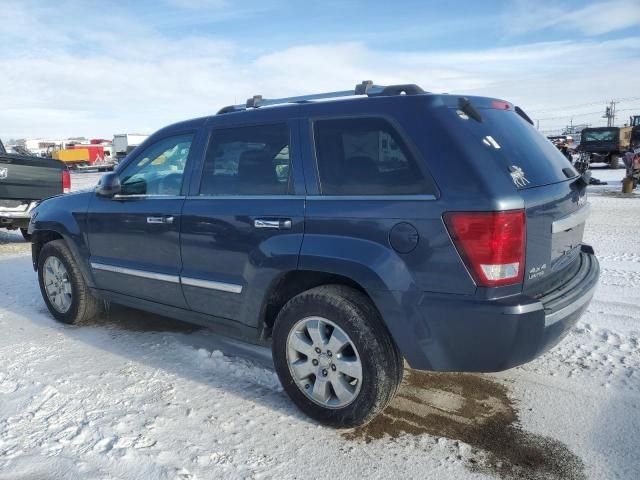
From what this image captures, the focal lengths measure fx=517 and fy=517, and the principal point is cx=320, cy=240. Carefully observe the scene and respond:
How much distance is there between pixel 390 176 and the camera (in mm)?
2740

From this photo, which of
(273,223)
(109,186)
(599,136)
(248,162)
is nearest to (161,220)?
(109,186)

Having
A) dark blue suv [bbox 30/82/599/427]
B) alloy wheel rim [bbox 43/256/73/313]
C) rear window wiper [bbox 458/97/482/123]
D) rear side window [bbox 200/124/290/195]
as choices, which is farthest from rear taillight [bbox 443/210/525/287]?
alloy wheel rim [bbox 43/256/73/313]

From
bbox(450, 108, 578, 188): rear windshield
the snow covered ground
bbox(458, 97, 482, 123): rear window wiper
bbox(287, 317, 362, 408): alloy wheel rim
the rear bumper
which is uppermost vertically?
bbox(458, 97, 482, 123): rear window wiper

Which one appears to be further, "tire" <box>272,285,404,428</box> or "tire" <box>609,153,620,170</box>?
"tire" <box>609,153,620,170</box>

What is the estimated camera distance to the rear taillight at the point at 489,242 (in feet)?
7.97

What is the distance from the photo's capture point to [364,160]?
287 cm

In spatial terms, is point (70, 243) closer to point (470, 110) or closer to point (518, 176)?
point (470, 110)

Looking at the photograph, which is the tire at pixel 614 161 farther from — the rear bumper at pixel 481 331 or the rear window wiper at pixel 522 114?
the rear bumper at pixel 481 331

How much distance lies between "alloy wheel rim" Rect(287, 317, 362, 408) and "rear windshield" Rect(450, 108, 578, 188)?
1.25 metres

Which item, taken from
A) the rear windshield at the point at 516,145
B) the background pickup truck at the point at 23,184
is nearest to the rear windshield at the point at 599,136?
the background pickup truck at the point at 23,184

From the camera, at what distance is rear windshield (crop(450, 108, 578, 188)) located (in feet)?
8.73

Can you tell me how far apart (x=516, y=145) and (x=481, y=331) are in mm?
1097

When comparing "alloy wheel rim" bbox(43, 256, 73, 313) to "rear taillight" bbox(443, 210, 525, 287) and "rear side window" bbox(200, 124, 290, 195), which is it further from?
"rear taillight" bbox(443, 210, 525, 287)

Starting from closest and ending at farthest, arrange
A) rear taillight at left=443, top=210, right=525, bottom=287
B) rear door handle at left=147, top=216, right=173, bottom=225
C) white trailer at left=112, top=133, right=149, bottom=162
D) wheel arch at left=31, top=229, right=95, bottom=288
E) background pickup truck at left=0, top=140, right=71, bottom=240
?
rear taillight at left=443, top=210, right=525, bottom=287 < rear door handle at left=147, top=216, right=173, bottom=225 < wheel arch at left=31, top=229, right=95, bottom=288 < background pickup truck at left=0, top=140, right=71, bottom=240 < white trailer at left=112, top=133, right=149, bottom=162
